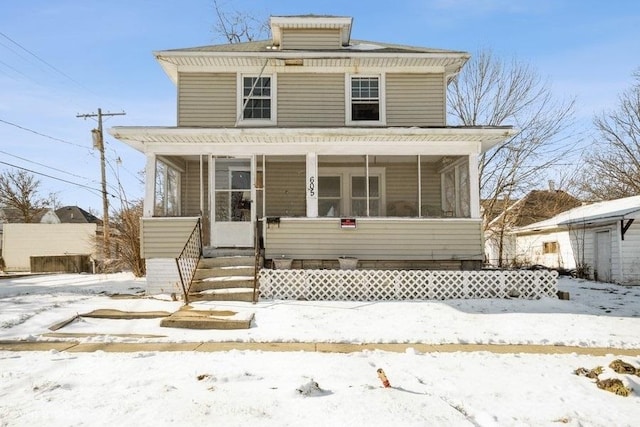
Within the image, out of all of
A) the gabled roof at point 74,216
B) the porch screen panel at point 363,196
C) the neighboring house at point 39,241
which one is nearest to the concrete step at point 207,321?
the porch screen panel at point 363,196

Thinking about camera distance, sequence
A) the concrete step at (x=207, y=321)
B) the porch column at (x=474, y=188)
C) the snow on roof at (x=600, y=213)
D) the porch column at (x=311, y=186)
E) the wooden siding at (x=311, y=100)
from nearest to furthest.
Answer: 1. the concrete step at (x=207, y=321)
2. the porch column at (x=474, y=188)
3. the porch column at (x=311, y=186)
4. the wooden siding at (x=311, y=100)
5. the snow on roof at (x=600, y=213)

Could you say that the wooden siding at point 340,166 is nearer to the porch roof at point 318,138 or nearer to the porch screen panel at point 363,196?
the porch screen panel at point 363,196

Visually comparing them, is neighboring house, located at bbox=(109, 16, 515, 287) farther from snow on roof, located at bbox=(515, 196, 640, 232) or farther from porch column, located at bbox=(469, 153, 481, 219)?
snow on roof, located at bbox=(515, 196, 640, 232)

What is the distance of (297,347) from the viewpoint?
632cm

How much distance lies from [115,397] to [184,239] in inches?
283

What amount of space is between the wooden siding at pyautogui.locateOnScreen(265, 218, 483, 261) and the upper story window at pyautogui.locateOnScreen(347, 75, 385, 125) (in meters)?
3.64

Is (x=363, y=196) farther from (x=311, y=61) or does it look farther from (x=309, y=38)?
(x=309, y=38)

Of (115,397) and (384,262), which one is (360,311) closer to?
(384,262)

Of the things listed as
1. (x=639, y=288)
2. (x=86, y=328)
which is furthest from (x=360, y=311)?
(x=639, y=288)

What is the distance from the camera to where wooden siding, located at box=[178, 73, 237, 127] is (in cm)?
1326

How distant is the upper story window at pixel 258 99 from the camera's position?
43.4 ft

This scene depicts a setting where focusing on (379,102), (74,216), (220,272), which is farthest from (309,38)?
(74,216)

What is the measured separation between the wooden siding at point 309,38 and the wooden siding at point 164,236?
21.3ft

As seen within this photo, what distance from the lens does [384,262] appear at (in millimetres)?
11508
